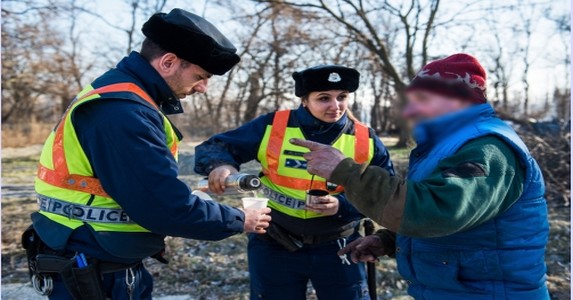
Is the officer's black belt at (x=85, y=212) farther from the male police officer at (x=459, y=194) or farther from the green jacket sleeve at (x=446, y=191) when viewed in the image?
the green jacket sleeve at (x=446, y=191)

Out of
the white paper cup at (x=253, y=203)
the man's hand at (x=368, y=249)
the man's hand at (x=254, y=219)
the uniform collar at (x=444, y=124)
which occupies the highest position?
the uniform collar at (x=444, y=124)

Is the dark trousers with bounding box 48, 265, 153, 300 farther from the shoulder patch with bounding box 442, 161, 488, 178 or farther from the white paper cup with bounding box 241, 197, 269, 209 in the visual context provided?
the shoulder patch with bounding box 442, 161, 488, 178

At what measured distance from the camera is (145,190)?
62.4 inches

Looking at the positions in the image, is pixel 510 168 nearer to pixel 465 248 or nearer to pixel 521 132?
pixel 465 248

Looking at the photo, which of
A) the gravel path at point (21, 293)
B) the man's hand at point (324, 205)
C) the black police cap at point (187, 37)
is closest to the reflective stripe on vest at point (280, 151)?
the man's hand at point (324, 205)

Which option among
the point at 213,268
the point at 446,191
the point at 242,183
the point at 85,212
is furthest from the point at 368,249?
the point at 213,268

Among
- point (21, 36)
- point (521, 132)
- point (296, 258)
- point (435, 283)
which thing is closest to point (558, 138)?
point (521, 132)

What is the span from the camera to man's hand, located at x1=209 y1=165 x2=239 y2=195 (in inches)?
94.1

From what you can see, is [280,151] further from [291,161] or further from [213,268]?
[213,268]

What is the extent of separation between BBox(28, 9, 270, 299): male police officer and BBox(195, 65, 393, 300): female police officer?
635 mm

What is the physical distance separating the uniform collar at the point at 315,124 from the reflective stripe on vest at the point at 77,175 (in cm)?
111

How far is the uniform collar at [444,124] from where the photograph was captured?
1364 millimetres

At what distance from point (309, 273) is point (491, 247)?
4.21 feet

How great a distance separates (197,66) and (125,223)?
704mm
